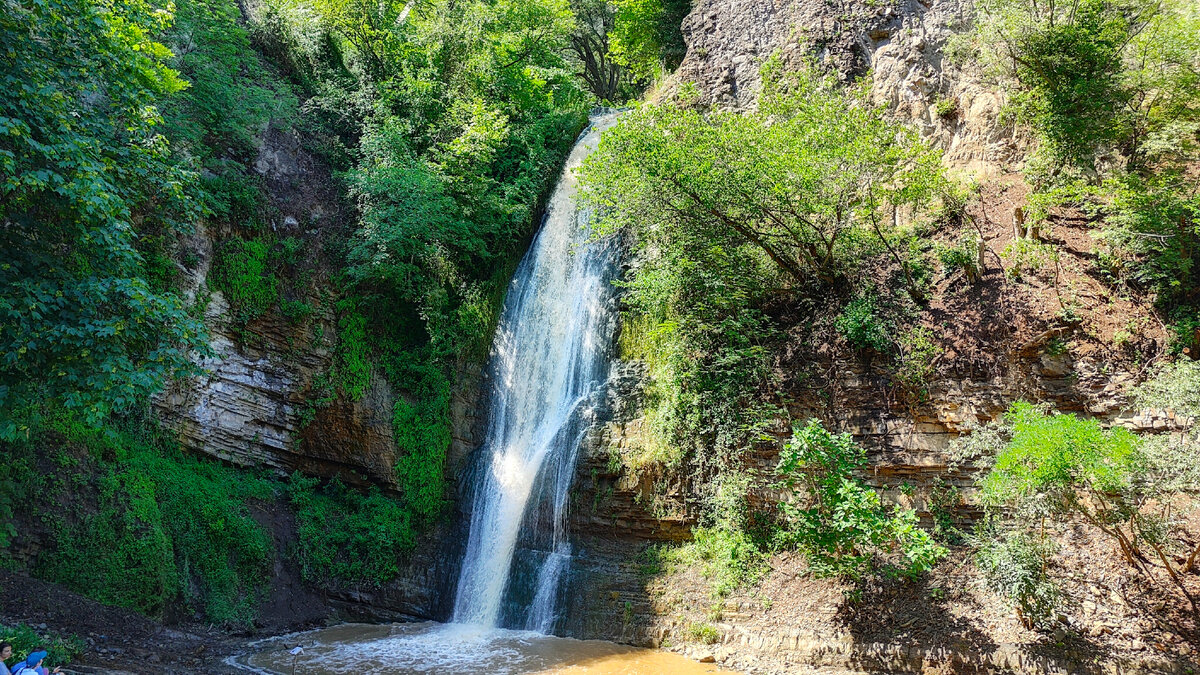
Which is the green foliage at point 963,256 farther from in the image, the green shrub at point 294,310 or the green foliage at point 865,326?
the green shrub at point 294,310

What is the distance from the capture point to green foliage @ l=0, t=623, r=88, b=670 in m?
7.15

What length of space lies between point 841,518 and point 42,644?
10.2m

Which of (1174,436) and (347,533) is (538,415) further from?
(1174,436)

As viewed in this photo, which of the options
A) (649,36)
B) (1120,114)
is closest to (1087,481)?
(1120,114)

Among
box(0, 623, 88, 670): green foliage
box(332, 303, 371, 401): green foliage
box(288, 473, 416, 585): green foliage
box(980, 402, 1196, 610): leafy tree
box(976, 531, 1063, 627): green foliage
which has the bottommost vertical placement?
box(0, 623, 88, 670): green foliage

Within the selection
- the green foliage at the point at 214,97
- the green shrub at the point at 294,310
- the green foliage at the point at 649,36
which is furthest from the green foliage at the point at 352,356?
the green foliage at the point at 649,36

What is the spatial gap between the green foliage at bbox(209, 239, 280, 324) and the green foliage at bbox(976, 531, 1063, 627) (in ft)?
45.6

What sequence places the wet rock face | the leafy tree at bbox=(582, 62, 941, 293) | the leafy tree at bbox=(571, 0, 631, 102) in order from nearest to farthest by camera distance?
the leafy tree at bbox=(582, 62, 941, 293) → the wet rock face → the leafy tree at bbox=(571, 0, 631, 102)

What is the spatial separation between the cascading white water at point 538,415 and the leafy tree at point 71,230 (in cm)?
670

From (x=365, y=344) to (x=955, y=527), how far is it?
1229 centimetres

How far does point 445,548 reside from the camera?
45.7 feet

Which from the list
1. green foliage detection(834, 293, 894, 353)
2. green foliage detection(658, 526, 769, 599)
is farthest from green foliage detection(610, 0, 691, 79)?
green foliage detection(658, 526, 769, 599)

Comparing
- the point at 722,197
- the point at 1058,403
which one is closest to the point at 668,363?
the point at 722,197

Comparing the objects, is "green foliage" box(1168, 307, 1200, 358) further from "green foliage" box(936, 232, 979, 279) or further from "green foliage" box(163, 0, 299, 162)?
"green foliage" box(163, 0, 299, 162)
